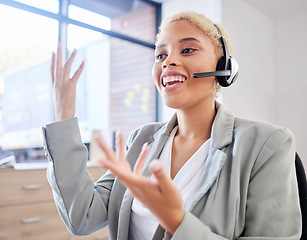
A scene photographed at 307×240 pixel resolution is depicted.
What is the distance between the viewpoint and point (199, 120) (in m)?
1.02

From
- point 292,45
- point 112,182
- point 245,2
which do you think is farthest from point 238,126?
point 292,45

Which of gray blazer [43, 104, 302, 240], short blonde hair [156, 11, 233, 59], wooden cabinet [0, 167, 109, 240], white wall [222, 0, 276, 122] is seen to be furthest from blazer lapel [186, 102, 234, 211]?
white wall [222, 0, 276, 122]

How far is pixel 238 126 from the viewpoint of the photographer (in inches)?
37.4

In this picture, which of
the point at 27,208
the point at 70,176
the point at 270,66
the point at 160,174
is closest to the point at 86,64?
the point at 27,208

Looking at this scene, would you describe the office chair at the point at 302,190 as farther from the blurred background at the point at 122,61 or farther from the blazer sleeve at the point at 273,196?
the blurred background at the point at 122,61

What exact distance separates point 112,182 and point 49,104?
7.72 ft

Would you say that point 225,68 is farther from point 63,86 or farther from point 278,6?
point 278,6

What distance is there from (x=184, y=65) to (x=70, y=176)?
46 centimetres

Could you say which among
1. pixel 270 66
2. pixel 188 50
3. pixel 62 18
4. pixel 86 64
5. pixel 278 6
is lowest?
pixel 188 50

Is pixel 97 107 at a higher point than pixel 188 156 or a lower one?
higher

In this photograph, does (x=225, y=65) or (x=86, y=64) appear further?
(x=86, y=64)

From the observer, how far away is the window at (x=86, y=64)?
2914mm

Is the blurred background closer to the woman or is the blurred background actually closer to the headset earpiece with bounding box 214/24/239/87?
the woman

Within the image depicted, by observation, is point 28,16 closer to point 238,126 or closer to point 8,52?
point 8,52
